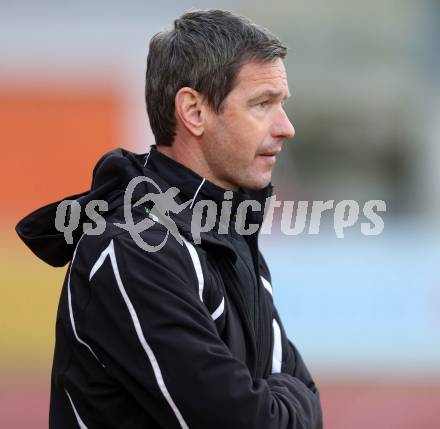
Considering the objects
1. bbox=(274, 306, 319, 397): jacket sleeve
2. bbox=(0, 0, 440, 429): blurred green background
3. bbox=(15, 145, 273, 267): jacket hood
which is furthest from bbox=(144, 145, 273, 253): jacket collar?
bbox=(0, 0, 440, 429): blurred green background

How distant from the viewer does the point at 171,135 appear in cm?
176

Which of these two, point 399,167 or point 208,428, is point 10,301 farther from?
point 208,428

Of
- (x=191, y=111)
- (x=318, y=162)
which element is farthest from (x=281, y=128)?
(x=318, y=162)

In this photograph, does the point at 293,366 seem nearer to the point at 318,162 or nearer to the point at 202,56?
the point at 202,56

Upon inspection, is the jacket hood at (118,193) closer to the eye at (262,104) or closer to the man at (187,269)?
the man at (187,269)

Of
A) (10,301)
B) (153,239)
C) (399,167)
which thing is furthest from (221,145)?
(399,167)

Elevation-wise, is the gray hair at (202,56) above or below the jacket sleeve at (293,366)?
above

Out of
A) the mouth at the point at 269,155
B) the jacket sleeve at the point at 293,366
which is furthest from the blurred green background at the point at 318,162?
the mouth at the point at 269,155

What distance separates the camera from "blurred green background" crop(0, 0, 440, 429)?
15.1 ft

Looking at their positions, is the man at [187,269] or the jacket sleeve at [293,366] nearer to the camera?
the man at [187,269]

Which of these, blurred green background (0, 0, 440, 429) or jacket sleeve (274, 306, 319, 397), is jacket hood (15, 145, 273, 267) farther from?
blurred green background (0, 0, 440, 429)

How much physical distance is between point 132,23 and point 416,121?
172 cm

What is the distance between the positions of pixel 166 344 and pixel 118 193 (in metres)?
0.33

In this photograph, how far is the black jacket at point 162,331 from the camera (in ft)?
4.78
